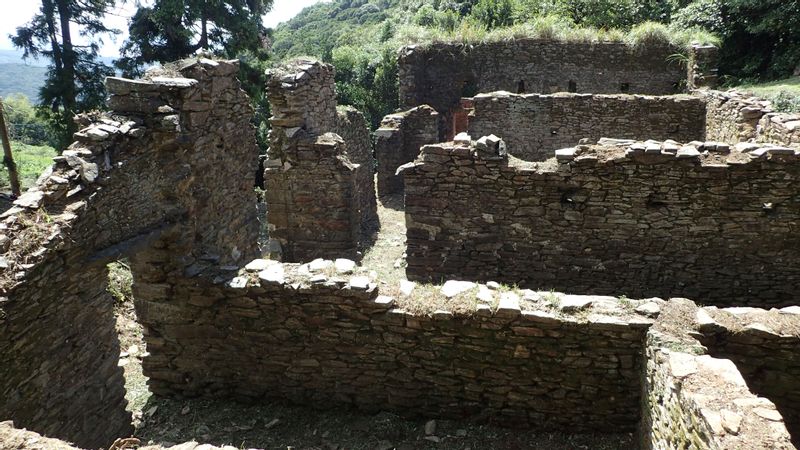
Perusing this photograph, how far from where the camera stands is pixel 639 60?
1853 centimetres

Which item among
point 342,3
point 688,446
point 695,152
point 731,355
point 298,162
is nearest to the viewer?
point 688,446

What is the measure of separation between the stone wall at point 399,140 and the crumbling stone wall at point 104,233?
836 centimetres

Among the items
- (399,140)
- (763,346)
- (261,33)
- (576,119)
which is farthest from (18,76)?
(763,346)

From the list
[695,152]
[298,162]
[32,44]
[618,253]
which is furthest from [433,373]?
[32,44]

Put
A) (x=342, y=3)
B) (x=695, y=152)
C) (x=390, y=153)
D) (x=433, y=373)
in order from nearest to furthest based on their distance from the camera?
(x=433, y=373)
(x=695, y=152)
(x=390, y=153)
(x=342, y=3)

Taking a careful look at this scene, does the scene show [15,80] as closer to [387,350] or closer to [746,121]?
[387,350]

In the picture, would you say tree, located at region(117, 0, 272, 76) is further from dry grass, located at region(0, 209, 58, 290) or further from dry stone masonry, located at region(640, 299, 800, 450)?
dry stone masonry, located at region(640, 299, 800, 450)

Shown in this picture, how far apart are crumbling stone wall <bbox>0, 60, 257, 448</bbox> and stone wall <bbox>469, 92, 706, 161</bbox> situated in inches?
333

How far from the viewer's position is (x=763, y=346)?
467cm

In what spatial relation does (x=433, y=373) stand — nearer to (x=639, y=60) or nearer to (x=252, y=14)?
(x=639, y=60)

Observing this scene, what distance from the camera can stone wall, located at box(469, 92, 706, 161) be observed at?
517 inches

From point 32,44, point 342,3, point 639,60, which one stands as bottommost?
point 639,60

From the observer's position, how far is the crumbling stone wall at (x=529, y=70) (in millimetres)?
18516

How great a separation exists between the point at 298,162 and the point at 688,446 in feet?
25.5
